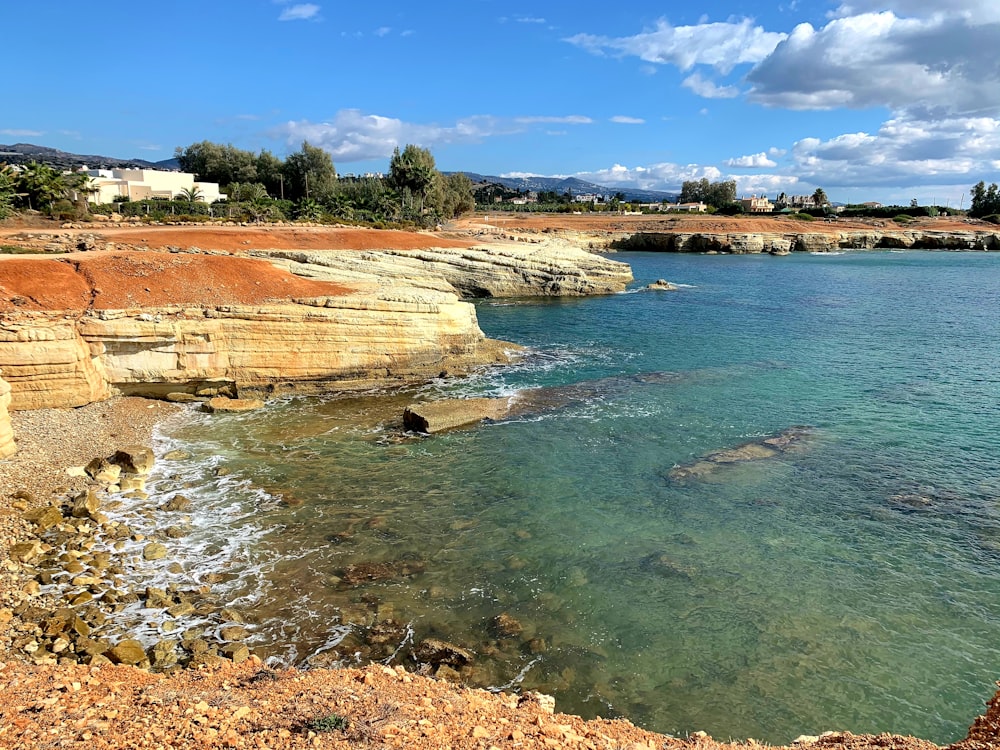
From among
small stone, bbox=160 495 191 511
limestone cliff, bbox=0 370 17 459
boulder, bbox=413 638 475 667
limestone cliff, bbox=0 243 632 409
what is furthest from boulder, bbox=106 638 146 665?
limestone cliff, bbox=0 243 632 409

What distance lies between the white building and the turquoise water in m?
64.8

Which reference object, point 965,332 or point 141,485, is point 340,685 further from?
point 965,332

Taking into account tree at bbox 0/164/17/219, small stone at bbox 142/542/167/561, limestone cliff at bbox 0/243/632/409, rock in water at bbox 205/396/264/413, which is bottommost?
small stone at bbox 142/542/167/561

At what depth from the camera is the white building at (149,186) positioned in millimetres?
72438

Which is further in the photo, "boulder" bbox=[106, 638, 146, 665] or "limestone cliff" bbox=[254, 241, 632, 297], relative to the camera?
"limestone cliff" bbox=[254, 241, 632, 297]

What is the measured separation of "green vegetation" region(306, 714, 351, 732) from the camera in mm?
6027

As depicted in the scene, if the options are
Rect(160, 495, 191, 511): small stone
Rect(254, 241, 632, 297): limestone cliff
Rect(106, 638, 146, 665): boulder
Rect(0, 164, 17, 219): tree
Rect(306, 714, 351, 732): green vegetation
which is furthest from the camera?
Rect(0, 164, 17, 219): tree

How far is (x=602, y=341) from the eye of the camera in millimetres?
33500

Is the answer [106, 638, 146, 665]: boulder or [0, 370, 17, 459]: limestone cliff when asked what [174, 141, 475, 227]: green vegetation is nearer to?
[0, 370, 17, 459]: limestone cliff

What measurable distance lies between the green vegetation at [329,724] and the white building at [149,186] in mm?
74939

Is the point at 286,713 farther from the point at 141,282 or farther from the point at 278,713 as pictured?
the point at 141,282

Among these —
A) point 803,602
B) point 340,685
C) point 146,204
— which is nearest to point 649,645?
point 803,602

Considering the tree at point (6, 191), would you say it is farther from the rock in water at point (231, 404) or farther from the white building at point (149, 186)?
the rock in water at point (231, 404)

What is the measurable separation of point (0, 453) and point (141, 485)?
3.14 meters
